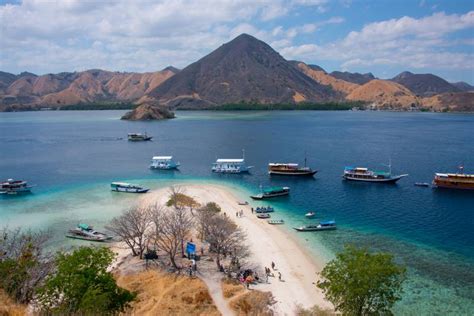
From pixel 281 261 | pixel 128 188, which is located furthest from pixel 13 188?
pixel 281 261

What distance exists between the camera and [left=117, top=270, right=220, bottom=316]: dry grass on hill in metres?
35.8

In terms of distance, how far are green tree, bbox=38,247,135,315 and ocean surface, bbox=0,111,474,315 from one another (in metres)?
24.4

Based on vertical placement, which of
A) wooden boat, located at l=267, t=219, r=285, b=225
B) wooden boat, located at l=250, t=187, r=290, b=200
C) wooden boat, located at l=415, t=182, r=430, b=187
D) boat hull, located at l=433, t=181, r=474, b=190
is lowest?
wooden boat, located at l=267, t=219, r=285, b=225

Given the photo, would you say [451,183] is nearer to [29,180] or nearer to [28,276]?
[28,276]

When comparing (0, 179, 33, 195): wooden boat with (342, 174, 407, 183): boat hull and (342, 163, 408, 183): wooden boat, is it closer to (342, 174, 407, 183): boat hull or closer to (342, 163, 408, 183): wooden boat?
(342, 163, 408, 183): wooden boat

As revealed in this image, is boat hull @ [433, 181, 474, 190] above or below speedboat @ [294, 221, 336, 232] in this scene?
above

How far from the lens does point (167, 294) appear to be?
38.8m

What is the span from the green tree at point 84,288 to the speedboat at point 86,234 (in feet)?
83.0

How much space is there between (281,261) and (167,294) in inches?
567

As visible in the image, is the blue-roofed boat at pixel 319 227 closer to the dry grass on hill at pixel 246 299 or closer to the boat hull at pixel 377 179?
the dry grass on hill at pixel 246 299

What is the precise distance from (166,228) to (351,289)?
26.0m

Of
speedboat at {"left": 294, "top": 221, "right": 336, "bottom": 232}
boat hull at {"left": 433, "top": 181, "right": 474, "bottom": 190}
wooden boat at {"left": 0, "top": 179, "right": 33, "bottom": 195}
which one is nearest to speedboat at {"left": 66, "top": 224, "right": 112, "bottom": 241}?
speedboat at {"left": 294, "top": 221, "right": 336, "bottom": 232}

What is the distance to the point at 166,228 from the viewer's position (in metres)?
50.2

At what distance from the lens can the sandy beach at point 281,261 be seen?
39000mm
